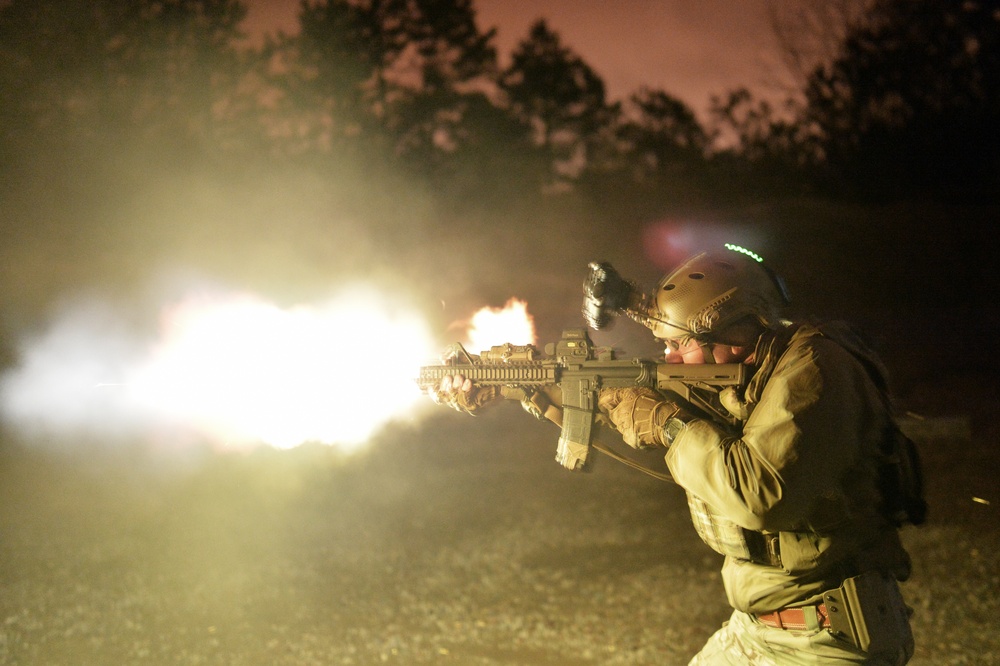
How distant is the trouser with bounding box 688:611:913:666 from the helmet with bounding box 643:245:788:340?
1.33 m

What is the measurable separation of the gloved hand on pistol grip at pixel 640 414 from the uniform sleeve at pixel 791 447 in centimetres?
49

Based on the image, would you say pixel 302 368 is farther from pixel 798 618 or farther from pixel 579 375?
pixel 798 618

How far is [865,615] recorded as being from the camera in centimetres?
291

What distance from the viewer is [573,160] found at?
73.2ft

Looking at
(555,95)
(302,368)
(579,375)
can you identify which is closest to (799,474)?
(579,375)

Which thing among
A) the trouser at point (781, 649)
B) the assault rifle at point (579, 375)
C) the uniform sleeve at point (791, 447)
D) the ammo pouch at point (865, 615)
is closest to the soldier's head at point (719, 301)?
the assault rifle at point (579, 375)

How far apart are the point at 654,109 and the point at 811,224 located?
617 centimetres

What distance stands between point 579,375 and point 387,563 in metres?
4.55

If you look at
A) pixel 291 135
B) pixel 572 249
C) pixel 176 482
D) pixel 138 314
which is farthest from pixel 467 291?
pixel 176 482

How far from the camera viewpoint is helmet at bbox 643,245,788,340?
341 centimetres

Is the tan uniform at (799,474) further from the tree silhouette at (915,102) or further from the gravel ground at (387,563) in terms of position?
the tree silhouette at (915,102)

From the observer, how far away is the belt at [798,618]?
3.00 m

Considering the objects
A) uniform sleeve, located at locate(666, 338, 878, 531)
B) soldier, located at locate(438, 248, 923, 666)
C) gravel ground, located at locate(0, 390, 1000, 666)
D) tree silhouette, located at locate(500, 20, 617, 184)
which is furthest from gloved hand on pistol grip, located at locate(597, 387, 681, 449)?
tree silhouette, located at locate(500, 20, 617, 184)

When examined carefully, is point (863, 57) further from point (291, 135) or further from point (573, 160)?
point (291, 135)
